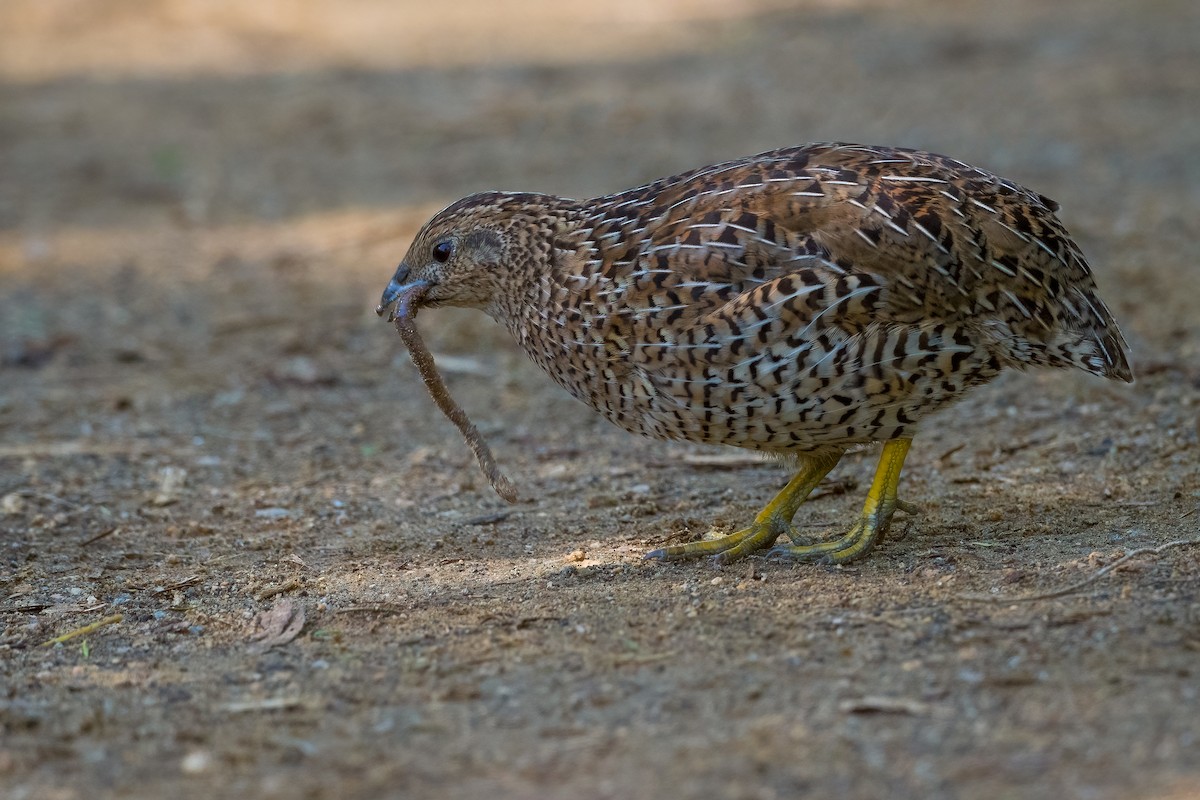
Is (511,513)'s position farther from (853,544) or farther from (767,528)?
(853,544)

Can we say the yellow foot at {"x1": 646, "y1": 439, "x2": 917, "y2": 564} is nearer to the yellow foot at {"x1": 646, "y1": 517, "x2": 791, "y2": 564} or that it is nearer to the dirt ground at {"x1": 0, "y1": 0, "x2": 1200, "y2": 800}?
the yellow foot at {"x1": 646, "y1": 517, "x2": 791, "y2": 564}

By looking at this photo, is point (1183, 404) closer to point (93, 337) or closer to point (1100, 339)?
point (1100, 339)

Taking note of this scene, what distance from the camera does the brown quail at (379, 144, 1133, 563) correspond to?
448 centimetres

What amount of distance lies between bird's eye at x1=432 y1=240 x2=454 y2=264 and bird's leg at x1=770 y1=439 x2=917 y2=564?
1.56m

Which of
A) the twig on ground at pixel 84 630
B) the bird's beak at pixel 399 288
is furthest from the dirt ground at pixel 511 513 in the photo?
the bird's beak at pixel 399 288

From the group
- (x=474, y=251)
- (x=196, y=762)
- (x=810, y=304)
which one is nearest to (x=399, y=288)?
(x=474, y=251)

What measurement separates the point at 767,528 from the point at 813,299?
978mm

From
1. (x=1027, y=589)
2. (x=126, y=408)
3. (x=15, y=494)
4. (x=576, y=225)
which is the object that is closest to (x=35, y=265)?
(x=126, y=408)

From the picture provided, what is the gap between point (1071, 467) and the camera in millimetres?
5680

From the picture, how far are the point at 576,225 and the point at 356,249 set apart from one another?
15.1ft

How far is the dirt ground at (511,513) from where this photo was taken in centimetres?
362

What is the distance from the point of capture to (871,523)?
491 centimetres

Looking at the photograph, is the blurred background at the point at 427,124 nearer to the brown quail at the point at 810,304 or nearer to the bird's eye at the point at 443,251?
the brown quail at the point at 810,304

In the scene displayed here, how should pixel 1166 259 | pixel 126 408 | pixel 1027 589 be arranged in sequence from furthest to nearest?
pixel 1166 259, pixel 126 408, pixel 1027 589
